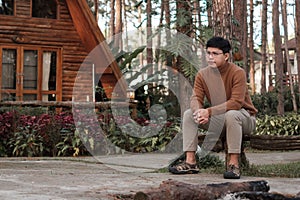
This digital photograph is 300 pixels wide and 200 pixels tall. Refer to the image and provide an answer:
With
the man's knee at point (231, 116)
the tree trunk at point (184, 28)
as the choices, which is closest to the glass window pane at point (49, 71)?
the tree trunk at point (184, 28)

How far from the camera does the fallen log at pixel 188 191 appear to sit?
274 cm

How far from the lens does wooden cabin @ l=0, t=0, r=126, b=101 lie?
45.1 ft

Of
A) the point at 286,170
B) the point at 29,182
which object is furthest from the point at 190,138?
the point at 29,182

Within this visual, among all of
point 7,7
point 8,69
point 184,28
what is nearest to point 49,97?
point 8,69

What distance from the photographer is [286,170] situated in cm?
481

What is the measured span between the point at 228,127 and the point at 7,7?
36.0 feet

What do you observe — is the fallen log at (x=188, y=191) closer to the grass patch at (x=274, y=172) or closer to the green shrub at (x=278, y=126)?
the grass patch at (x=274, y=172)

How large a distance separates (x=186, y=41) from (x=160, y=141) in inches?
81.6

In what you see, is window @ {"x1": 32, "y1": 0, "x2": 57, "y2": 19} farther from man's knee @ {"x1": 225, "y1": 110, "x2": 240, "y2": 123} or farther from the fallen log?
the fallen log

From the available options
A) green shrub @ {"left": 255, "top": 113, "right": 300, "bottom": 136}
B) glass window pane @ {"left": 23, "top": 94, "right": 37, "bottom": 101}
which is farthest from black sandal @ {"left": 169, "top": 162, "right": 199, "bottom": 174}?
glass window pane @ {"left": 23, "top": 94, "right": 37, "bottom": 101}

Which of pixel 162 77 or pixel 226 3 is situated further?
pixel 162 77

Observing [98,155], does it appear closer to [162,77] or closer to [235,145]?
[235,145]

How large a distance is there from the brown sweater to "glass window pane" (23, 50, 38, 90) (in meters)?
9.93

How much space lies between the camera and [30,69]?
14023 millimetres
